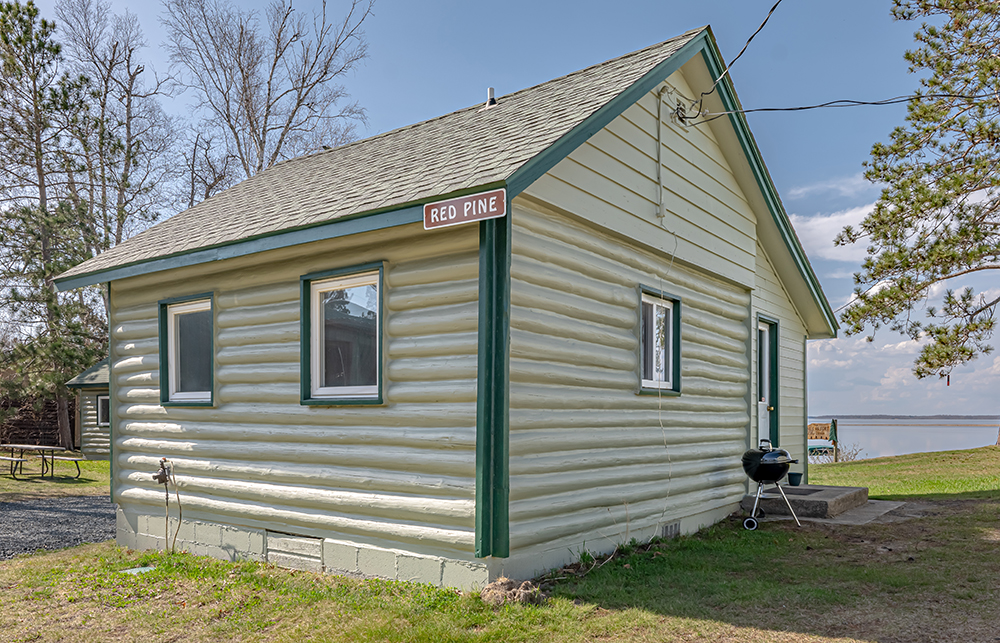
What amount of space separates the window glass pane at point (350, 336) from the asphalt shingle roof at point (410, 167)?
0.81 meters

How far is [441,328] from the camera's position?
6.20 meters

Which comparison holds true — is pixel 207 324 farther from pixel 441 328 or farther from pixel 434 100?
pixel 434 100

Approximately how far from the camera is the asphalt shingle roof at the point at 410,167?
6.35m

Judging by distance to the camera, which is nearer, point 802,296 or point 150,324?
point 150,324

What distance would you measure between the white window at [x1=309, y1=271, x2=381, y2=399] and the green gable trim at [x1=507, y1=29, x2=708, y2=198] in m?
1.80

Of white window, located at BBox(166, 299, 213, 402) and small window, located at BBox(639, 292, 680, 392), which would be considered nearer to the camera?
small window, located at BBox(639, 292, 680, 392)

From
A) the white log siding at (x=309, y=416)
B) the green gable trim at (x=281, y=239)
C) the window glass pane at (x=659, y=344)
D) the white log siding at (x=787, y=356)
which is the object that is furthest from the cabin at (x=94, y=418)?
the window glass pane at (x=659, y=344)

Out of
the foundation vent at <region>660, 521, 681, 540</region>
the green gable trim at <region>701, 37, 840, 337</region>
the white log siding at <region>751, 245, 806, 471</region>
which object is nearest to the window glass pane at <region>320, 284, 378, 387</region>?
the foundation vent at <region>660, 521, 681, 540</region>

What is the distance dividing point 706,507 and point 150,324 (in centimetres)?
736

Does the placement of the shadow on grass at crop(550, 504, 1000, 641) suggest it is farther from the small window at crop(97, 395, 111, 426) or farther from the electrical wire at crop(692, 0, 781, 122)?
the small window at crop(97, 395, 111, 426)

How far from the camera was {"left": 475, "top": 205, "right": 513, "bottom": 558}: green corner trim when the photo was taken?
18.6 feet

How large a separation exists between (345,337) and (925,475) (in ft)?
50.6

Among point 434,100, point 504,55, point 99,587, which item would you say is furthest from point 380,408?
point 434,100

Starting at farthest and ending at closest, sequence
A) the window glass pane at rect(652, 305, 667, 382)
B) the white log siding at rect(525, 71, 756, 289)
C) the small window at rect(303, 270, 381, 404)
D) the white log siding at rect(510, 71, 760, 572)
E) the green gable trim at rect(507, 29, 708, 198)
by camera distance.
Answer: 1. the window glass pane at rect(652, 305, 667, 382)
2. the white log siding at rect(525, 71, 756, 289)
3. the small window at rect(303, 270, 381, 404)
4. the white log siding at rect(510, 71, 760, 572)
5. the green gable trim at rect(507, 29, 708, 198)
